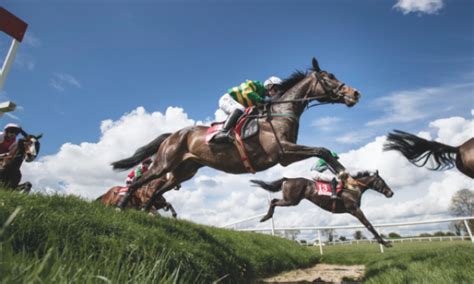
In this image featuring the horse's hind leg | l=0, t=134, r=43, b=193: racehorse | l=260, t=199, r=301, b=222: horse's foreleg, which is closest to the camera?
the horse's hind leg

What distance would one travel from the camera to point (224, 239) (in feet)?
20.0

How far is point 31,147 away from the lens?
20.9 ft

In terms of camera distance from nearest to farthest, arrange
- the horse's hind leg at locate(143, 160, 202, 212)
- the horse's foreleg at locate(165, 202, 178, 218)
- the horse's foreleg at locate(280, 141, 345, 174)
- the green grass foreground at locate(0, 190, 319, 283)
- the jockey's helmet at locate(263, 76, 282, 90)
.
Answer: the green grass foreground at locate(0, 190, 319, 283)
the horse's foreleg at locate(280, 141, 345, 174)
the jockey's helmet at locate(263, 76, 282, 90)
the horse's hind leg at locate(143, 160, 202, 212)
the horse's foreleg at locate(165, 202, 178, 218)

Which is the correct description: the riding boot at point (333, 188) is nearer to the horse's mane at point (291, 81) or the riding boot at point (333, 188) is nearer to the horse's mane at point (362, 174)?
the horse's mane at point (362, 174)

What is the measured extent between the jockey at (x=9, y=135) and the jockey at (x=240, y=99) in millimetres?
5500

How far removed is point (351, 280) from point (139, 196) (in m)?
7.21

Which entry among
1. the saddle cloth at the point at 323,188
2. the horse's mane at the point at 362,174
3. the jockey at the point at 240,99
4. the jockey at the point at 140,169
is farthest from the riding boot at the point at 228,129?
the horse's mane at the point at 362,174

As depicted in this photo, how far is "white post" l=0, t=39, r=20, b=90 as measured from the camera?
305 centimetres

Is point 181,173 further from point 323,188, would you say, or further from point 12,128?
point 323,188

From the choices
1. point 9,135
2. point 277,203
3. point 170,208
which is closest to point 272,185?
point 277,203

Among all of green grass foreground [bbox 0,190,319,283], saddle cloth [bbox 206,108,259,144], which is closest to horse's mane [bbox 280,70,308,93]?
saddle cloth [bbox 206,108,259,144]

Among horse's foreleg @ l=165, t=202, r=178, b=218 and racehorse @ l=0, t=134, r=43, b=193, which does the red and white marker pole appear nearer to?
racehorse @ l=0, t=134, r=43, b=193

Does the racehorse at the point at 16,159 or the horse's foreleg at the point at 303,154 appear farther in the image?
the racehorse at the point at 16,159

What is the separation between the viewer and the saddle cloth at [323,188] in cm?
967
